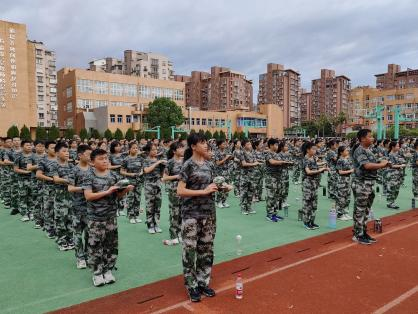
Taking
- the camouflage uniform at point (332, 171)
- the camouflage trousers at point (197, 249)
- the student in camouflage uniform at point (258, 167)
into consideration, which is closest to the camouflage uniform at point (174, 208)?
the camouflage trousers at point (197, 249)

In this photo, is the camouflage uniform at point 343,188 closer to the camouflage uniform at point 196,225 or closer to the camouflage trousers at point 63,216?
the camouflage uniform at point 196,225

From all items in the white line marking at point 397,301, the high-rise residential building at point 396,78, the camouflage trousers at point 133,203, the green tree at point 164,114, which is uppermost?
the high-rise residential building at point 396,78

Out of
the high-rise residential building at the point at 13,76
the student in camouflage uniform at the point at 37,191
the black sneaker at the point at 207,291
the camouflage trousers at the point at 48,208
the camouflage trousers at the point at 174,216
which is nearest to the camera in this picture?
the black sneaker at the point at 207,291

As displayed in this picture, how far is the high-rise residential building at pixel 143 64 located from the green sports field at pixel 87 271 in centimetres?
7112

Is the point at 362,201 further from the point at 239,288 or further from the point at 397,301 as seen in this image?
the point at 239,288

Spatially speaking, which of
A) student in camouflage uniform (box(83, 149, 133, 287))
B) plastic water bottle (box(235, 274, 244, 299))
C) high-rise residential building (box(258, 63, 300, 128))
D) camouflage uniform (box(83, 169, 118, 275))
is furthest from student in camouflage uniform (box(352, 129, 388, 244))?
high-rise residential building (box(258, 63, 300, 128))

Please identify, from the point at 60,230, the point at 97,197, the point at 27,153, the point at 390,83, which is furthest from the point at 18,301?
the point at 390,83

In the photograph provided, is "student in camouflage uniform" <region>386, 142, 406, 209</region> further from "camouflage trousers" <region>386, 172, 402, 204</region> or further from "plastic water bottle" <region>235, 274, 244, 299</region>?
"plastic water bottle" <region>235, 274, 244, 299</region>

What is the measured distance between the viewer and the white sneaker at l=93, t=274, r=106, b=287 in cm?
477

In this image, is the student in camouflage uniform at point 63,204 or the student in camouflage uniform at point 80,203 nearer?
the student in camouflage uniform at point 80,203

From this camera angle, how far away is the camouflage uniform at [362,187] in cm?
664

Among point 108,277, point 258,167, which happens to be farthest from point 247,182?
point 108,277

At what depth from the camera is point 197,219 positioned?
4.41 meters

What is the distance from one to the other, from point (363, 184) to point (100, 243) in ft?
16.2
